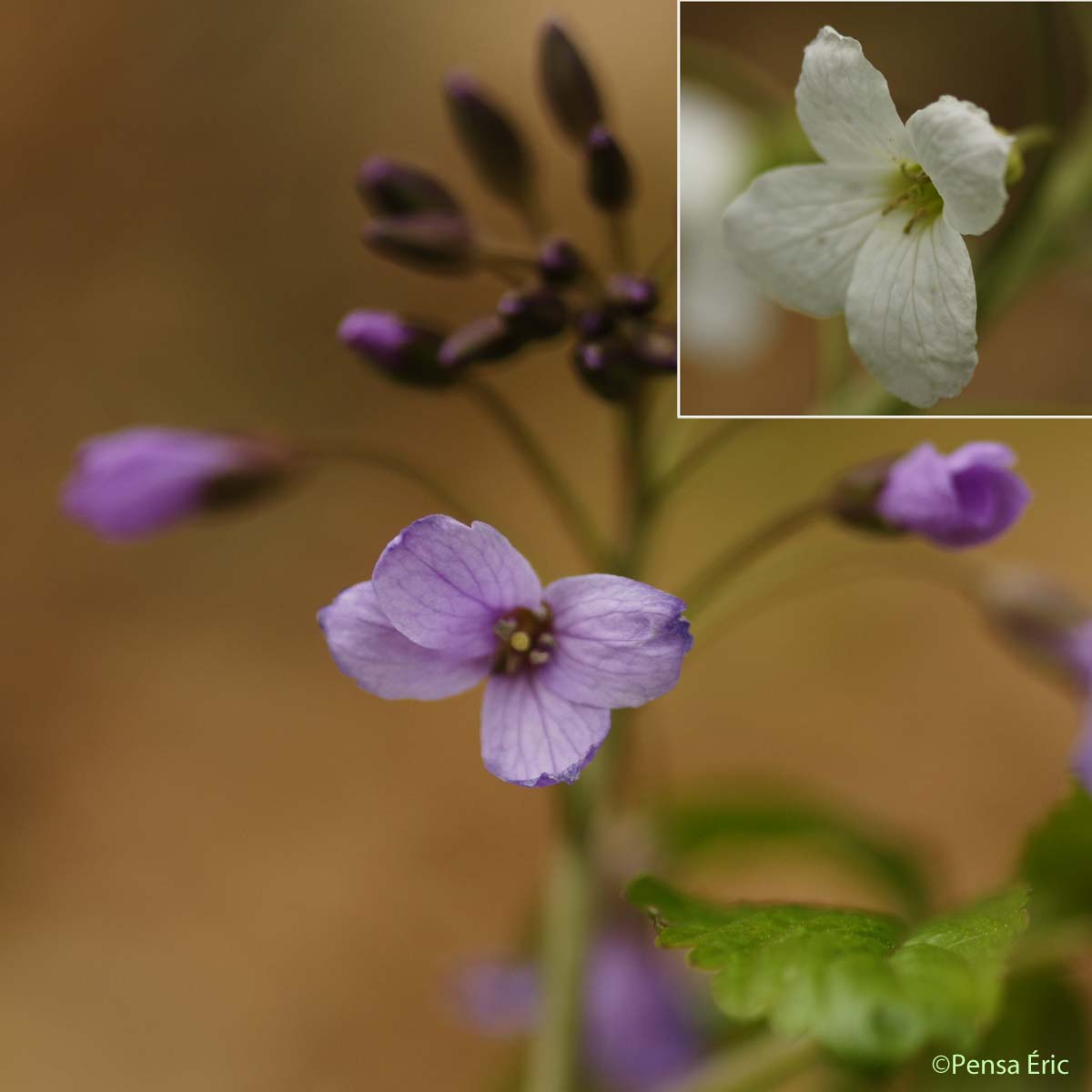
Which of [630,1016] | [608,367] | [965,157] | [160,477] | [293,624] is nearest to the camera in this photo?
[965,157]

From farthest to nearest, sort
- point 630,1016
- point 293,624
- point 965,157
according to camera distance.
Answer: point 293,624 → point 630,1016 → point 965,157

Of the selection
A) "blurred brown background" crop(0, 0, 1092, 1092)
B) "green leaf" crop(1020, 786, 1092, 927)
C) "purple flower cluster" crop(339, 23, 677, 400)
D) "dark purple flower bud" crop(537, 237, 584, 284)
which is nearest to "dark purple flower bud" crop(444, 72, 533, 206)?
"purple flower cluster" crop(339, 23, 677, 400)

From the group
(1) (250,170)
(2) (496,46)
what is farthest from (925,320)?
(1) (250,170)

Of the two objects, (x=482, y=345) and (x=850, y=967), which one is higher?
(x=482, y=345)

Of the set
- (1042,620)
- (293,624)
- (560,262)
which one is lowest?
(1042,620)

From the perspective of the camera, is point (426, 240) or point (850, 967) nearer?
point (850, 967)

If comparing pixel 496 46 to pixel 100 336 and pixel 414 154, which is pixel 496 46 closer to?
pixel 414 154

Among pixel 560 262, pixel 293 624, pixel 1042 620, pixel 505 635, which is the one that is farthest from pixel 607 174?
pixel 293 624

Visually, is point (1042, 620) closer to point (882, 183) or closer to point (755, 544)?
point (755, 544)
